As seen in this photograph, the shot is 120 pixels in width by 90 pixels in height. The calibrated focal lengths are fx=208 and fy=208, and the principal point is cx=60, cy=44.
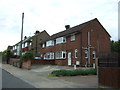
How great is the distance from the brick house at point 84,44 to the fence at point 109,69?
18271 mm

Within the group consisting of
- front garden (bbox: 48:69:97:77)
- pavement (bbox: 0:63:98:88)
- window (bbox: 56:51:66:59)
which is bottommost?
pavement (bbox: 0:63:98:88)

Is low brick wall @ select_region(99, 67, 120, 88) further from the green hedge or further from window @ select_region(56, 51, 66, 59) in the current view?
window @ select_region(56, 51, 66, 59)

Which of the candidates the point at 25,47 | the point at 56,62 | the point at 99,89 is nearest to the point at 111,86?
the point at 99,89

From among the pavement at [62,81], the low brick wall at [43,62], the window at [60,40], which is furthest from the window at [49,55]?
the pavement at [62,81]

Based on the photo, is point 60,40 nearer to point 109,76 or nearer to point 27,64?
point 27,64

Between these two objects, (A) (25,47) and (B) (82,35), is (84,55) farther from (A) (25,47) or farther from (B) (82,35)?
(A) (25,47)

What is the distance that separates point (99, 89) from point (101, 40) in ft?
74.6

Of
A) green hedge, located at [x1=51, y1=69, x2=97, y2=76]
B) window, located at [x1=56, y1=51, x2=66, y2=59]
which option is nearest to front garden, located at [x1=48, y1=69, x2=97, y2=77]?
green hedge, located at [x1=51, y1=69, x2=97, y2=76]

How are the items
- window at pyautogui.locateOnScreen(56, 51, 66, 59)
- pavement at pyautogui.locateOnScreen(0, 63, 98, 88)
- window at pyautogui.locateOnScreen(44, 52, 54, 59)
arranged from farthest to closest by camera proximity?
1. window at pyautogui.locateOnScreen(44, 52, 54, 59)
2. window at pyautogui.locateOnScreen(56, 51, 66, 59)
3. pavement at pyautogui.locateOnScreen(0, 63, 98, 88)

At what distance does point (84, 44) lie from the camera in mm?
31906

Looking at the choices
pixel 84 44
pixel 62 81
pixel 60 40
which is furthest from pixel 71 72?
A: pixel 60 40

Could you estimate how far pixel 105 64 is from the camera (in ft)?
40.8

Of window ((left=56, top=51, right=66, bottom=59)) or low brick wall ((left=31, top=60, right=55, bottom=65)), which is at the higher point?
window ((left=56, top=51, right=66, bottom=59))

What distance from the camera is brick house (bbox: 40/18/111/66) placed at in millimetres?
31517
